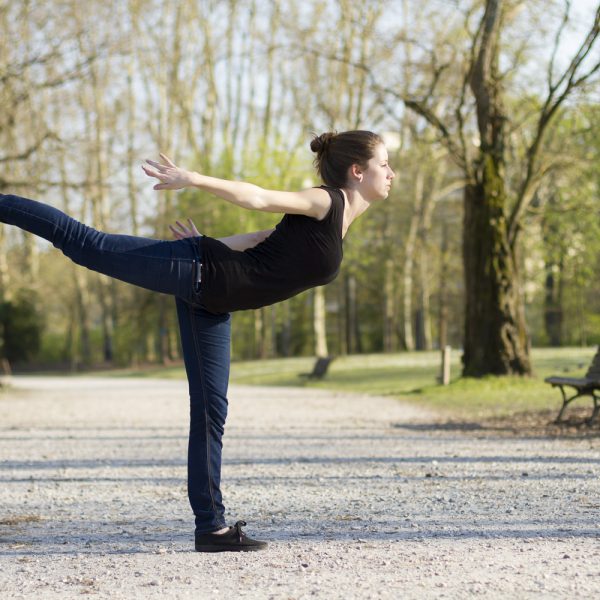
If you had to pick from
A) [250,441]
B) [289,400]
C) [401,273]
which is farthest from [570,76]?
[401,273]

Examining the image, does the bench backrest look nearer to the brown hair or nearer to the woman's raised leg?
the brown hair

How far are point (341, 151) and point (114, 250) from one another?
4.40ft

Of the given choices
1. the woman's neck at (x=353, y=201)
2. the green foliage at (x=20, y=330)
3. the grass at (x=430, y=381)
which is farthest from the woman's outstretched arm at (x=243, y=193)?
the green foliage at (x=20, y=330)

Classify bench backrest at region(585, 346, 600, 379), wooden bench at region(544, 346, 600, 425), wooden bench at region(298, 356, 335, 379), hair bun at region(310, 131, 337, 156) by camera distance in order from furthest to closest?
1. wooden bench at region(298, 356, 335, 379)
2. bench backrest at region(585, 346, 600, 379)
3. wooden bench at region(544, 346, 600, 425)
4. hair bun at region(310, 131, 337, 156)

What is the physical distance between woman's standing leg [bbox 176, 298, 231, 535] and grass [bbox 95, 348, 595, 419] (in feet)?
38.4

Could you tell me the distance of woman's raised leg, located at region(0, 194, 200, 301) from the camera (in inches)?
193

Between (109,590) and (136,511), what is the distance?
8.77ft

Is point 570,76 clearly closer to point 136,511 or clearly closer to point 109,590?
point 136,511

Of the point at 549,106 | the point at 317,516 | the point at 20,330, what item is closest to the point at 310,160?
the point at 20,330

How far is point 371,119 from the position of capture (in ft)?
158

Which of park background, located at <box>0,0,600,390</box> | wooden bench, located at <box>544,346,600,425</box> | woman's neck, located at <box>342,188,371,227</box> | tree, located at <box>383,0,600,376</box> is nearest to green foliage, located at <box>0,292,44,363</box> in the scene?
park background, located at <box>0,0,600,390</box>

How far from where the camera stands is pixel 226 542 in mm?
5629

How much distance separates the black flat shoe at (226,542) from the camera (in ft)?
18.4

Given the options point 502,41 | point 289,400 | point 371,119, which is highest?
point 371,119
